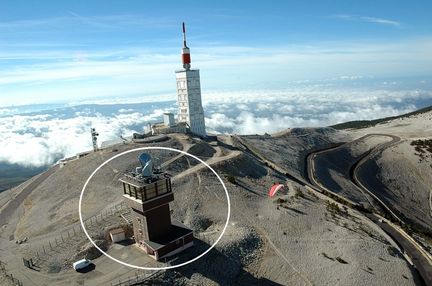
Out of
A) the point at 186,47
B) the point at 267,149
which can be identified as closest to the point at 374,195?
the point at 267,149

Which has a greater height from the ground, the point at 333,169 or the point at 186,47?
the point at 186,47

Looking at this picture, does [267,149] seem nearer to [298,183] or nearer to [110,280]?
[298,183]

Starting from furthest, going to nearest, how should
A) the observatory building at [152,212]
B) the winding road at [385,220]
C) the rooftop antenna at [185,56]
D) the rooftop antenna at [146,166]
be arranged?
the rooftop antenna at [185,56]
the winding road at [385,220]
the rooftop antenna at [146,166]
the observatory building at [152,212]

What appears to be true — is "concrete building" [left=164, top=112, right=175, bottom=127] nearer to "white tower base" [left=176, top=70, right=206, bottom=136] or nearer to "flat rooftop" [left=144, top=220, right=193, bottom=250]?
"white tower base" [left=176, top=70, right=206, bottom=136]

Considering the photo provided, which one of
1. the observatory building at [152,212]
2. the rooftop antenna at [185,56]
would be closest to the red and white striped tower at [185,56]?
the rooftop antenna at [185,56]

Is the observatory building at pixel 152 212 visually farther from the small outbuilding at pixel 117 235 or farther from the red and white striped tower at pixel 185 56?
the red and white striped tower at pixel 185 56

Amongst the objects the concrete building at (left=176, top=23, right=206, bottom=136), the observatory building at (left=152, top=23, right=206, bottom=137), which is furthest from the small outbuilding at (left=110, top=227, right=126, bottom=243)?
the concrete building at (left=176, top=23, right=206, bottom=136)

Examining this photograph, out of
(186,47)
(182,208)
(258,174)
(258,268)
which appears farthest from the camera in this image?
(186,47)

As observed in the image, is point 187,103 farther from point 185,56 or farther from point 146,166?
point 146,166
